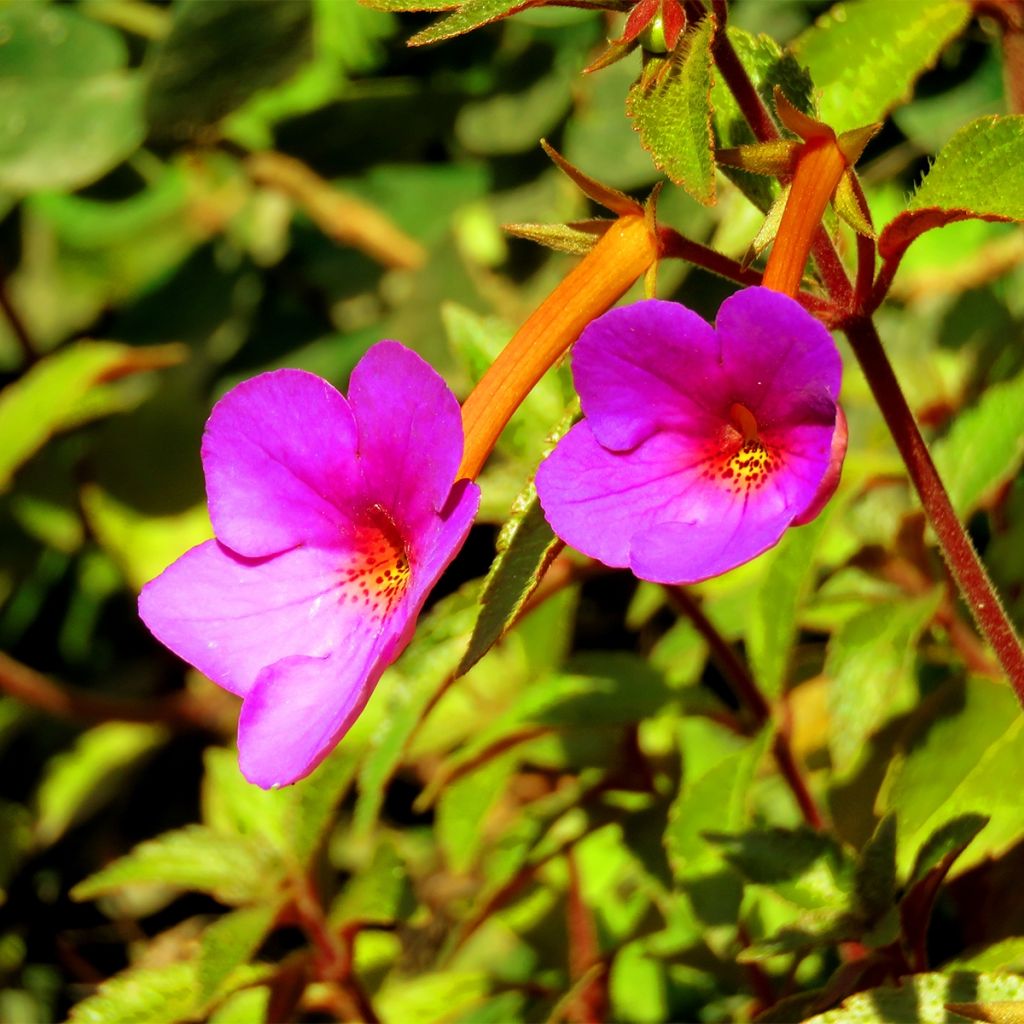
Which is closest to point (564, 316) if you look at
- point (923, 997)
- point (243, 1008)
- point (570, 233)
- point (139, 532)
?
point (570, 233)

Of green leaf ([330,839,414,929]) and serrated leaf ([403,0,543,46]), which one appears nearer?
serrated leaf ([403,0,543,46])

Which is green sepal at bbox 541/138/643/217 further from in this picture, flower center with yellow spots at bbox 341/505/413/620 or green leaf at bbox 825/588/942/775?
green leaf at bbox 825/588/942/775

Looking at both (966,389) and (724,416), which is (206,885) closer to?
(724,416)

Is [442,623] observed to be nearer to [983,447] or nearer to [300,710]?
[300,710]

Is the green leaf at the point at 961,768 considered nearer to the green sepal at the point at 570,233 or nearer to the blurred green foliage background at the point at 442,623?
the blurred green foliage background at the point at 442,623

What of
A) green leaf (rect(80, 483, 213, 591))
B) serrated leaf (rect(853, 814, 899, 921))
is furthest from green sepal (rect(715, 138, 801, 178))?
green leaf (rect(80, 483, 213, 591))

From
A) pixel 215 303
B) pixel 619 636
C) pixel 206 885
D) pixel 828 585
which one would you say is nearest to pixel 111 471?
pixel 215 303
